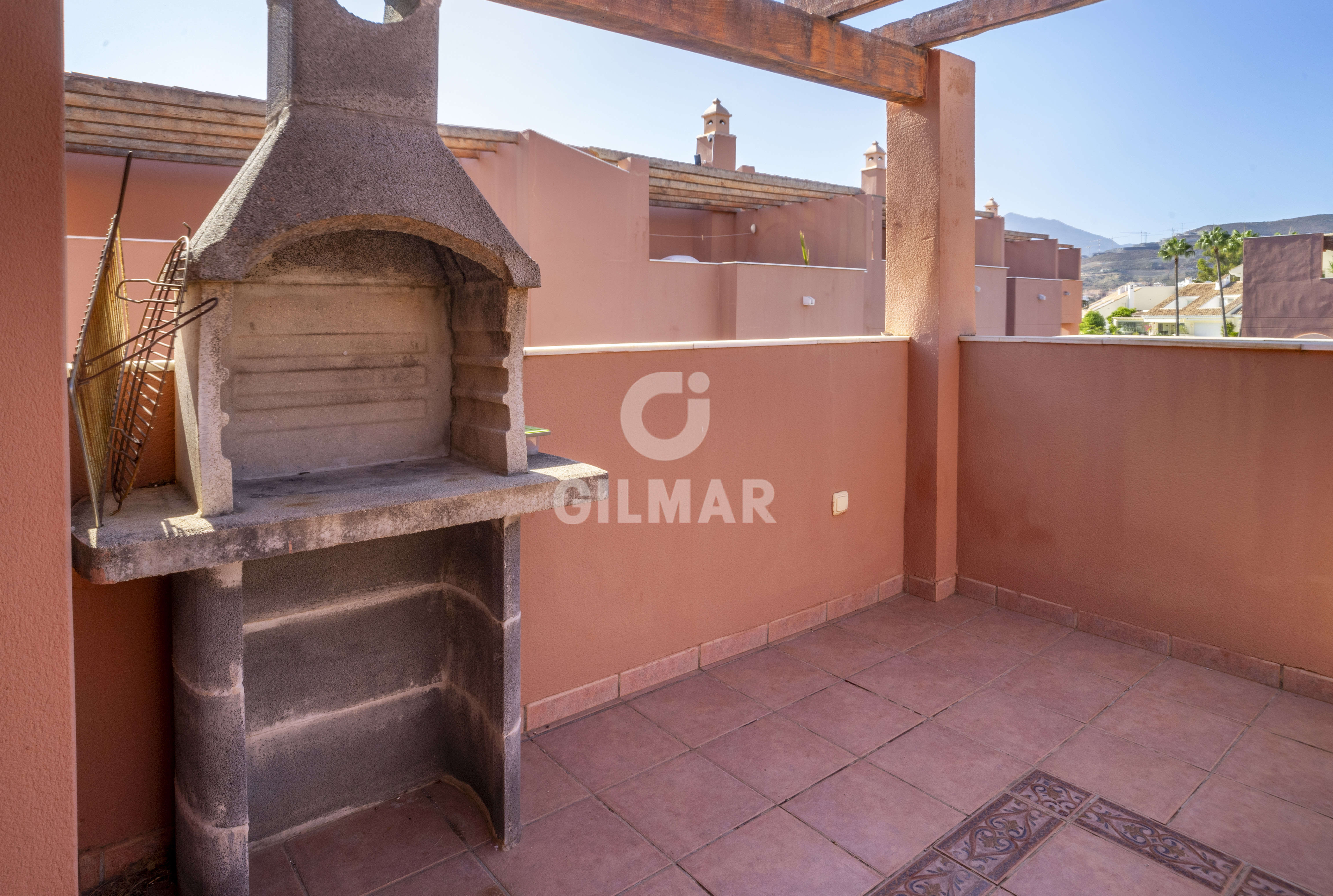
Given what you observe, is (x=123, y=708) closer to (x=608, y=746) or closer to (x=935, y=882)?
(x=608, y=746)

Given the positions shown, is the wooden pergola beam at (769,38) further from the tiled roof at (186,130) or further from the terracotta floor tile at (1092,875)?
the terracotta floor tile at (1092,875)

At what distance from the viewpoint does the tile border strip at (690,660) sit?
A: 3.45m

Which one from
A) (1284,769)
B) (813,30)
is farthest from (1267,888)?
(813,30)

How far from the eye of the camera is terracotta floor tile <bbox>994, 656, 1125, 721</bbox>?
3586mm

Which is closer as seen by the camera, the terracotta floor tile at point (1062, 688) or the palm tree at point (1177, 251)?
the terracotta floor tile at point (1062, 688)

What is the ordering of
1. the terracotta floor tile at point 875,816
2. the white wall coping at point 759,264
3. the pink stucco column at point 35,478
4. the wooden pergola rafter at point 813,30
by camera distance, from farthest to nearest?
the white wall coping at point 759,264 < the wooden pergola rafter at point 813,30 < the terracotta floor tile at point 875,816 < the pink stucco column at point 35,478

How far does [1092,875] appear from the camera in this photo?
246 cm

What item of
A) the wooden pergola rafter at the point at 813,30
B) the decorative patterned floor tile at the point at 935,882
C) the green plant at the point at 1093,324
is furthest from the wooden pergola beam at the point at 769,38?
the green plant at the point at 1093,324

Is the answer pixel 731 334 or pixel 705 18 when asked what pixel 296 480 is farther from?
pixel 731 334

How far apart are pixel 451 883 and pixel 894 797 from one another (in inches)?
63.4

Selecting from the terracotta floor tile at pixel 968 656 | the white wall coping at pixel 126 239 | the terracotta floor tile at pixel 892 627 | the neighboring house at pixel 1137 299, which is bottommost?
the terracotta floor tile at pixel 968 656

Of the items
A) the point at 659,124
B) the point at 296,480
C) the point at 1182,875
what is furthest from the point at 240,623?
the point at 659,124

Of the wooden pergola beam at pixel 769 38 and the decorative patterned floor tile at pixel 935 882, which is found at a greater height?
the wooden pergola beam at pixel 769 38
